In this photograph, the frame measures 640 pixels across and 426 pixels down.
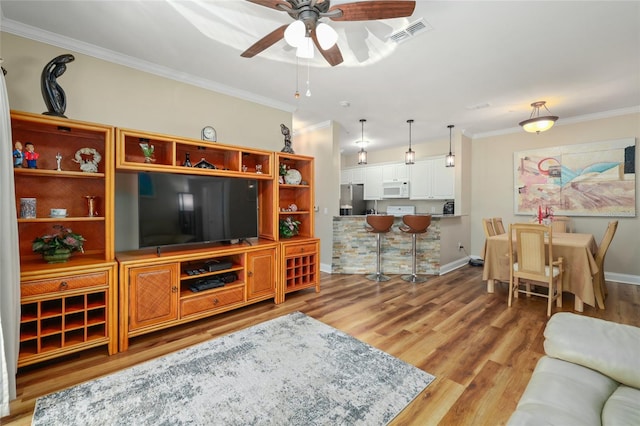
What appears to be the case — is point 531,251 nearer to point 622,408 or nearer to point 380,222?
point 380,222

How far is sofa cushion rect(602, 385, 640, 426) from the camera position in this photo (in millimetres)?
956

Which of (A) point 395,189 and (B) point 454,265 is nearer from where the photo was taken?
(B) point 454,265

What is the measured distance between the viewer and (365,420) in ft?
5.30

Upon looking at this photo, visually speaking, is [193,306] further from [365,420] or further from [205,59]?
[205,59]

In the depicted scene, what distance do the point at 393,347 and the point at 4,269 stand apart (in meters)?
2.85

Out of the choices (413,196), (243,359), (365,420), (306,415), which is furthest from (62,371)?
(413,196)

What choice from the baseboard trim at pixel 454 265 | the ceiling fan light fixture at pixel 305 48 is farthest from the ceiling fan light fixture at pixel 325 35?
the baseboard trim at pixel 454 265

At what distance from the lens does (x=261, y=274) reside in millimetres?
3391

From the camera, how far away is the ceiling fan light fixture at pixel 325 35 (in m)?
1.78

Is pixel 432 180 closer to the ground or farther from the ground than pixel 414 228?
farther from the ground

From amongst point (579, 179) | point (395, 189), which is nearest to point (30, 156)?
point (395, 189)

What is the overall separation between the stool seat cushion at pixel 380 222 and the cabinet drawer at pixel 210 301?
2244mm

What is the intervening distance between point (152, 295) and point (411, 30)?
3.33m

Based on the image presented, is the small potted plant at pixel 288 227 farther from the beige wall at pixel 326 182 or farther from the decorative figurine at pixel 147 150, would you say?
the decorative figurine at pixel 147 150
